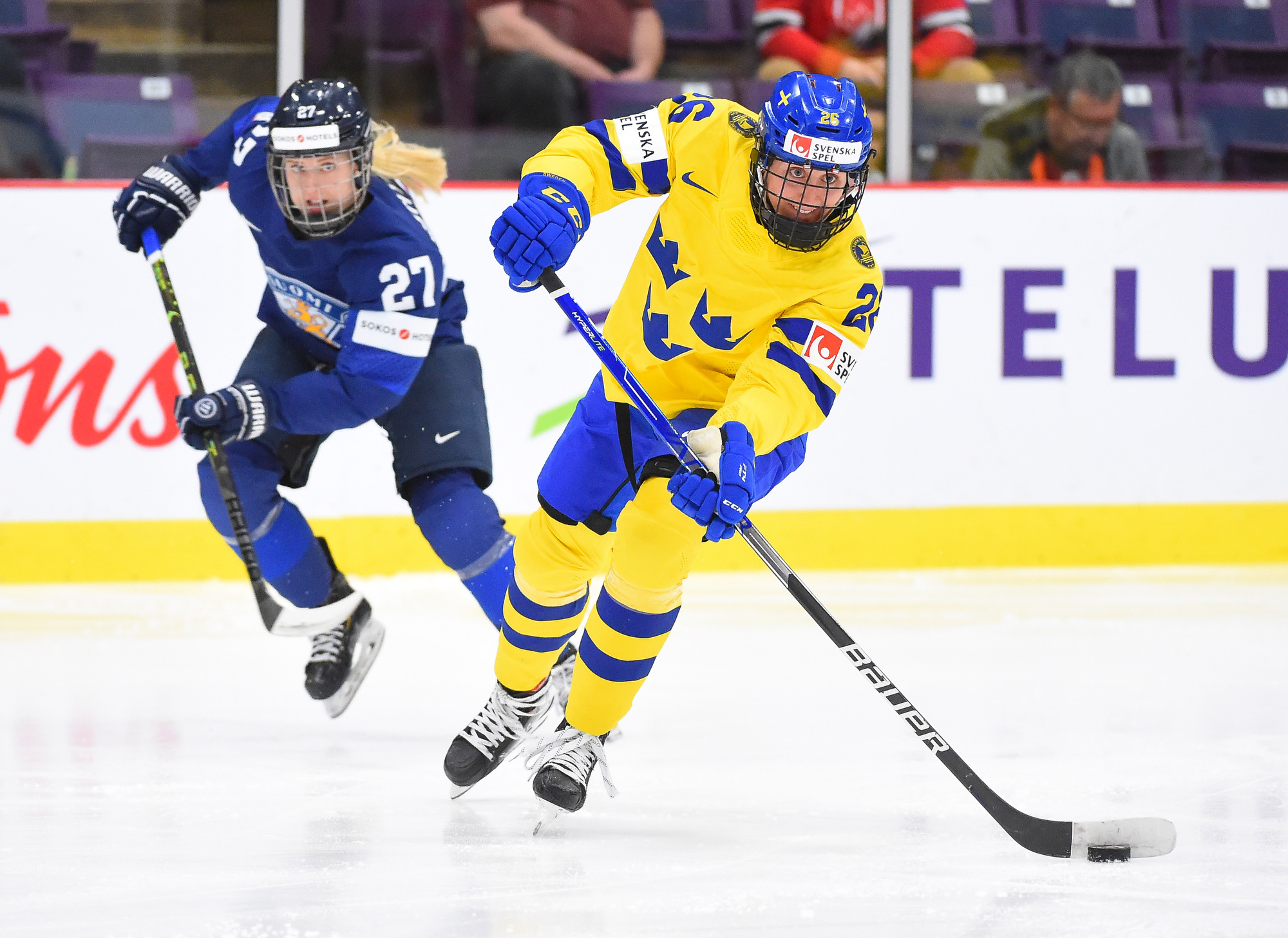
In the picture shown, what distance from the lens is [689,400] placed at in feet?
7.07

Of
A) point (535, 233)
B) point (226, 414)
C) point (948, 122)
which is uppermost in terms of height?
point (535, 233)

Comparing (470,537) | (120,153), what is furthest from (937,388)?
(120,153)

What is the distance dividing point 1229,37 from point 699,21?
164cm

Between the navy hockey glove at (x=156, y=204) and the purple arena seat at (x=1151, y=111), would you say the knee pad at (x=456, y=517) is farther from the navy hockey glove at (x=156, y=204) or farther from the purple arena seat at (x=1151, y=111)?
the purple arena seat at (x=1151, y=111)

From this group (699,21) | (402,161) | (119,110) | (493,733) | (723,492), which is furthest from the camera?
(699,21)

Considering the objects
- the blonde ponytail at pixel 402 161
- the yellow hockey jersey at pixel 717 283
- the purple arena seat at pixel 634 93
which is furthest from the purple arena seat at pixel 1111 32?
the yellow hockey jersey at pixel 717 283

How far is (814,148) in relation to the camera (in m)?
1.87

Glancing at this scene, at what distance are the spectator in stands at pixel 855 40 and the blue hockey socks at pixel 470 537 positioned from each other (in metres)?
2.18

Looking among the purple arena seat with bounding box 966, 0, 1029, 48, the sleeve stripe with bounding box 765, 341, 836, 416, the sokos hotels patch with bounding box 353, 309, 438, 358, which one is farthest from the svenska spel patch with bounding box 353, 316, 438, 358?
the purple arena seat with bounding box 966, 0, 1029, 48

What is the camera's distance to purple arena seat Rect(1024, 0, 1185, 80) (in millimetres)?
4270

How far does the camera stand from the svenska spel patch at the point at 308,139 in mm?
2262

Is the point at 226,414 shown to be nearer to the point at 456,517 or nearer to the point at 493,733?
the point at 456,517

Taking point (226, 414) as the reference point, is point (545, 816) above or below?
below

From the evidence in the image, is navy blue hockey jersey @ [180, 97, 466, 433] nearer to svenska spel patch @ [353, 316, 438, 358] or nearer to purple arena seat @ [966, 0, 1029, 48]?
svenska spel patch @ [353, 316, 438, 358]
